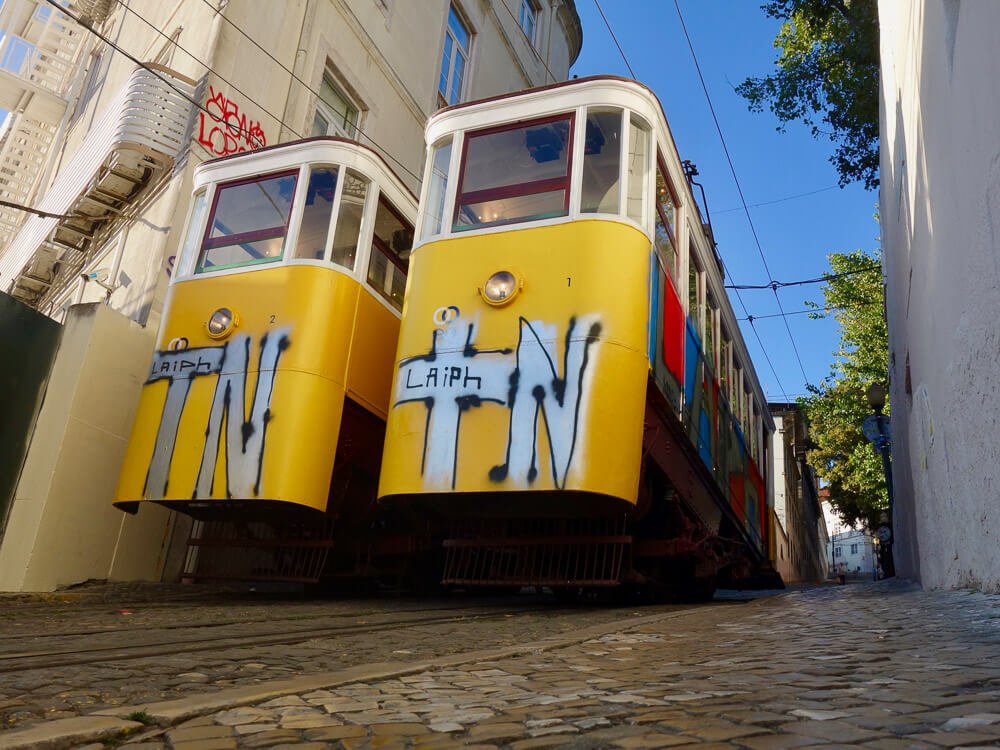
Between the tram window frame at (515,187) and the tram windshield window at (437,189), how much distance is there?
0.14m

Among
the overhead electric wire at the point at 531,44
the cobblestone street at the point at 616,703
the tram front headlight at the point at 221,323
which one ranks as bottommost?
the cobblestone street at the point at 616,703

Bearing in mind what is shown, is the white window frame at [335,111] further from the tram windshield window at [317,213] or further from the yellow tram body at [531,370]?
the yellow tram body at [531,370]

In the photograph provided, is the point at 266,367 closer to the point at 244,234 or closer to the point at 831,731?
the point at 244,234

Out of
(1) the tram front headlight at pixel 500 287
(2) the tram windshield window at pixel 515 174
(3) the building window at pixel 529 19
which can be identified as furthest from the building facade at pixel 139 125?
(1) the tram front headlight at pixel 500 287

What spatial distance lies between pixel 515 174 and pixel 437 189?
0.64 m

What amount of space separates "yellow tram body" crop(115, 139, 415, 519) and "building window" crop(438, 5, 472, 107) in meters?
7.63

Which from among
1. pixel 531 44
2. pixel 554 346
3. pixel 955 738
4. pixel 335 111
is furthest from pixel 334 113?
pixel 955 738

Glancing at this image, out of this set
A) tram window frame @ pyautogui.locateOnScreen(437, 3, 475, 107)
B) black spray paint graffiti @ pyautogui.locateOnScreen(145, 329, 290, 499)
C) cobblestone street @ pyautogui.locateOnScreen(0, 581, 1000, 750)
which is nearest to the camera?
cobblestone street @ pyautogui.locateOnScreen(0, 581, 1000, 750)

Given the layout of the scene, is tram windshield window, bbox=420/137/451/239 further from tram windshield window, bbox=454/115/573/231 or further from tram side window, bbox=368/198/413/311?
tram side window, bbox=368/198/413/311

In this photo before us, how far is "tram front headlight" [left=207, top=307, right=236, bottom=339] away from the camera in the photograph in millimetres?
6523

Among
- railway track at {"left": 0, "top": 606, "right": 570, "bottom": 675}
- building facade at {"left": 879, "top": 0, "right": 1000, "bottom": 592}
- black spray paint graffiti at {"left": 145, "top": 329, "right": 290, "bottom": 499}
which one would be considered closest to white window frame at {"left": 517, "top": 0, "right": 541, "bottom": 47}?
building facade at {"left": 879, "top": 0, "right": 1000, "bottom": 592}

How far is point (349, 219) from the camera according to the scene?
705 centimetres

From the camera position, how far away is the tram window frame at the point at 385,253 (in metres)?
7.21

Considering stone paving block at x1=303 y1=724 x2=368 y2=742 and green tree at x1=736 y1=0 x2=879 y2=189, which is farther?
green tree at x1=736 y1=0 x2=879 y2=189
